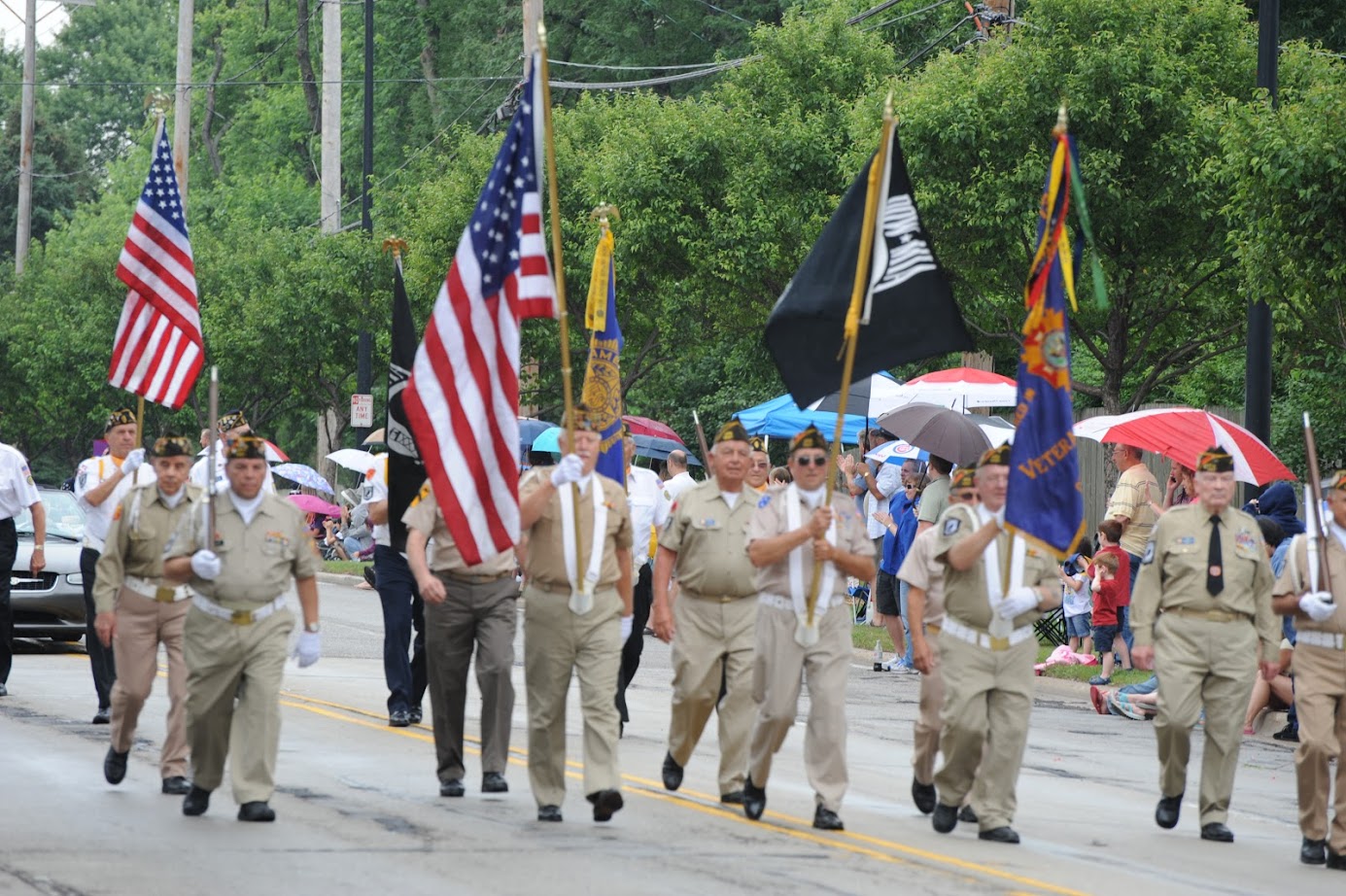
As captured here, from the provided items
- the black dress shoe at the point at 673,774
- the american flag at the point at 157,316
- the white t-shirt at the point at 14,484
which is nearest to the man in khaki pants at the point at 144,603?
the black dress shoe at the point at 673,774

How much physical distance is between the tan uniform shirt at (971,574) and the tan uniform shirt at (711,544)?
107 cm

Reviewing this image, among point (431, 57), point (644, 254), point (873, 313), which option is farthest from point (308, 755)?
point (431, 57)

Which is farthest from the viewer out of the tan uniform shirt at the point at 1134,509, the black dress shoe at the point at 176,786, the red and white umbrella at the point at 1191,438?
the tan uniform shirt at the point at 1134,509

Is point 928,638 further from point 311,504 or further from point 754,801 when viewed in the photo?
point 311,504

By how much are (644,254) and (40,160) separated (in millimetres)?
52524

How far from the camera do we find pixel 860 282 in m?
10.6

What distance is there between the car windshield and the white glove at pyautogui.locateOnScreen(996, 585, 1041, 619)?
11714 millimetres

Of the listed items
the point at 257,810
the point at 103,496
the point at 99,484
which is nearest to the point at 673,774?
the point at 257,810

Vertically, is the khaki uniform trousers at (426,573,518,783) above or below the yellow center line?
above

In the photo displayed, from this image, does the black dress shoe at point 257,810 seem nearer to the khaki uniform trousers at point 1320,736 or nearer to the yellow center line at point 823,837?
the yellow center line at point 823,837

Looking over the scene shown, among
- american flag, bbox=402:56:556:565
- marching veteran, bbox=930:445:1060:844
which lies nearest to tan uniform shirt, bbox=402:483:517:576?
american flag, bbox=402:56:556:565

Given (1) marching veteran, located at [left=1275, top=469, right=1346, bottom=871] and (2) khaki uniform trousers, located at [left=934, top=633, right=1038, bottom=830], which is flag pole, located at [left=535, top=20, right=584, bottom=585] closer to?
(2) khaki uniform trousers, located at [left=934, top=633, right=1038, bottom=830]

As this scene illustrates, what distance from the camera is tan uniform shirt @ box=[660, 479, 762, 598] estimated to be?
36.6 ft

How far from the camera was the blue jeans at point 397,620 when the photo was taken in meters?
13.9
